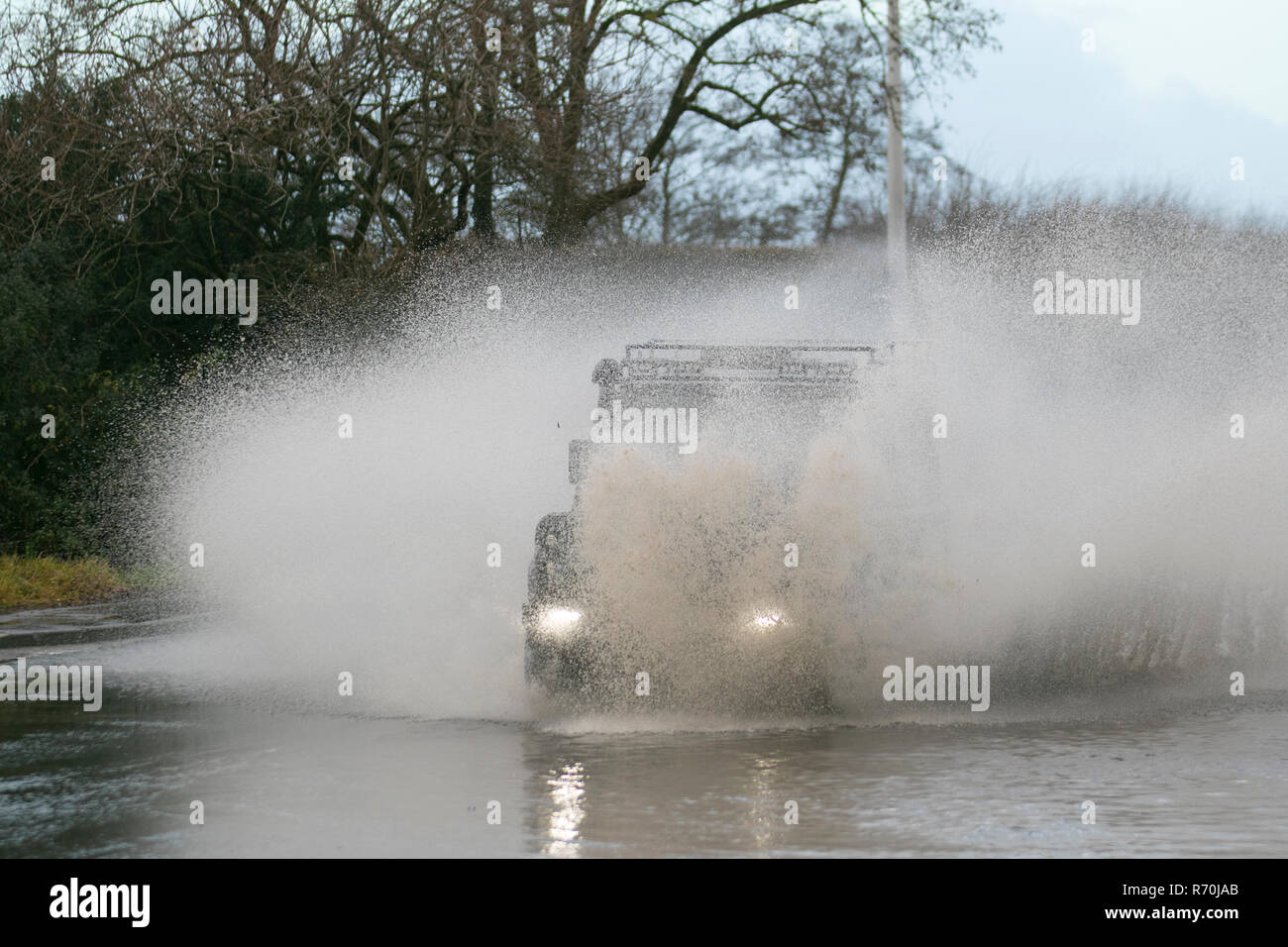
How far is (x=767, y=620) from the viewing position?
35.8 ft

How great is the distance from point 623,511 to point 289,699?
3090 millimetres

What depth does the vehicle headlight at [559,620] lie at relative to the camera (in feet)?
36.2

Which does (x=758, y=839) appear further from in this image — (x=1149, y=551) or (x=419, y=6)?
(x=419, y=6)

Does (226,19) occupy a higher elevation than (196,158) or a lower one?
higher

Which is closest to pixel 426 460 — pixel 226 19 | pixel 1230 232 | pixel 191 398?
pixel 191 398

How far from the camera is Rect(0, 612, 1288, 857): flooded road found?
748 centimetres

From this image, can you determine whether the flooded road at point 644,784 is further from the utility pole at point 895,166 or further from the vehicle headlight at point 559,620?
the utility pole at point 895,166

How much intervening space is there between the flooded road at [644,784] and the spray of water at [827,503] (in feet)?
2.40

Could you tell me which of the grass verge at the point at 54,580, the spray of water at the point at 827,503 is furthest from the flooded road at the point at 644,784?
the grass verge at the point at 54,580

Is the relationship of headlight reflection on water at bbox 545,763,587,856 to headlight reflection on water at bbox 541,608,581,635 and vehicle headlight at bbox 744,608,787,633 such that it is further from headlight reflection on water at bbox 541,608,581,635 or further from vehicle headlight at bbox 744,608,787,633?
vehicle headlight at bbox 744,608,787,633

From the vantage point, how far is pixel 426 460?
1661 cm

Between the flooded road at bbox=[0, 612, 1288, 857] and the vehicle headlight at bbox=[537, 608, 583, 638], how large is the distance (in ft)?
1.90

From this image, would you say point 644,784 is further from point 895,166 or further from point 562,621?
point 895,166
